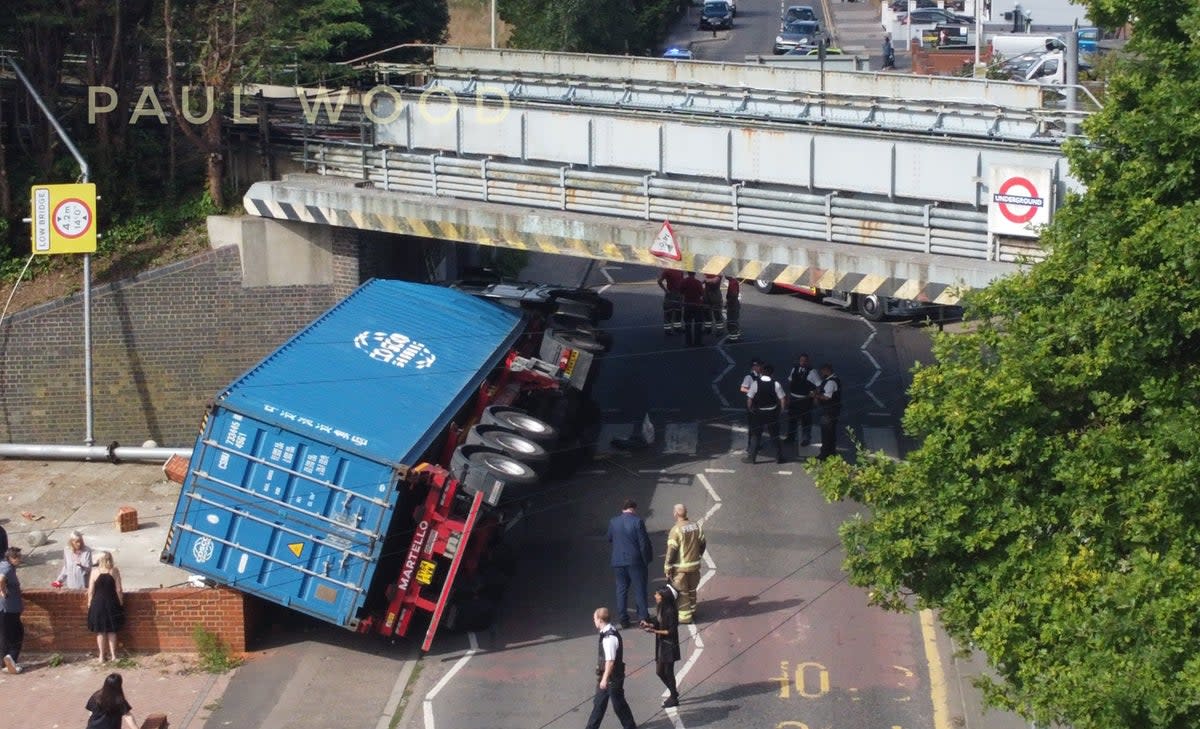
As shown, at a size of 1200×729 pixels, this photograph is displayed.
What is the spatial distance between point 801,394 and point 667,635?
8.24m

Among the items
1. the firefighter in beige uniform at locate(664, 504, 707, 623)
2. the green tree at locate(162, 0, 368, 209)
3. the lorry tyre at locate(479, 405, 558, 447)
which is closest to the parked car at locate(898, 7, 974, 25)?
the green tree at locate(162, 0, 368, 209)

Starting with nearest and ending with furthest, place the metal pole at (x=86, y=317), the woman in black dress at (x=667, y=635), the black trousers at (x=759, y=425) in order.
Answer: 1. the woman in black dress at (x=667, y=635)
2. the black trousers at (x=759, y=425)
3. the metal pole at (x=86, y=317)

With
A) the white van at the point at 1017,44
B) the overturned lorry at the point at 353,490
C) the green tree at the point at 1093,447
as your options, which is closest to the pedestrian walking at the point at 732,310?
the overturned lorry at the point at 353,490

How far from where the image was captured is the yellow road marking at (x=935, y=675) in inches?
608

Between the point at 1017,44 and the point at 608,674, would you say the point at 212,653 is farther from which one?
the point at 1017,44

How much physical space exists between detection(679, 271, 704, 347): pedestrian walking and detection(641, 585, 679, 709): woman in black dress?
1309cm

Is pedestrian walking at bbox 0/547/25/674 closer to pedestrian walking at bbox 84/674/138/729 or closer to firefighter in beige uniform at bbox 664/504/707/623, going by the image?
pedestrian walking at bbox 84/674/138/729

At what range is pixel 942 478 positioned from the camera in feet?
39.1

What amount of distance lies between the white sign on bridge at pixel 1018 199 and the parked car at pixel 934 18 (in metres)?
45.7

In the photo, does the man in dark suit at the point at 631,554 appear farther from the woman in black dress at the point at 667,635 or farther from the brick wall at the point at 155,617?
the brick wall at the point at 155,617

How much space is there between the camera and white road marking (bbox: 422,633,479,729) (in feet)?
51.6

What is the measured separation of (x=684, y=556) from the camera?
687 inches

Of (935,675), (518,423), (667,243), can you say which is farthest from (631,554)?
(667,243)

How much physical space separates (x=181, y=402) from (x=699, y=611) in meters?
9.94
